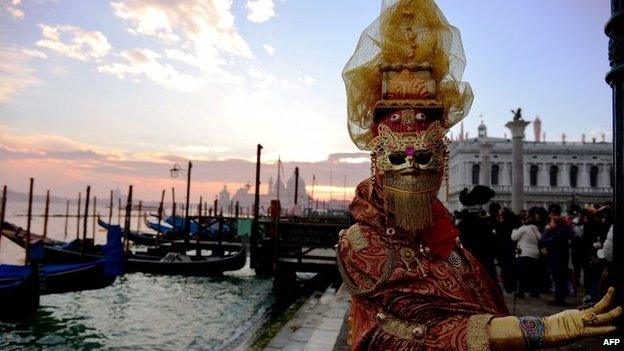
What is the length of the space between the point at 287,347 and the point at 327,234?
984cm

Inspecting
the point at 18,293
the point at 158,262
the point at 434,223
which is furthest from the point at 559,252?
the point at 158,262

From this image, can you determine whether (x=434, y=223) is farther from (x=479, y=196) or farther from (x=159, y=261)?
(x=159, y=261)

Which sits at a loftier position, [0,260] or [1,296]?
[1,296]

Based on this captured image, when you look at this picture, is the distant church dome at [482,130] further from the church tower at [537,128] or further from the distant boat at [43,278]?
the distant boat at [43,278]

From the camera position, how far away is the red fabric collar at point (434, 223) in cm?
185

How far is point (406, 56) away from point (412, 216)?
0.75 m

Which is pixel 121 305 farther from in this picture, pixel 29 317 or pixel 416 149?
pixel 416 149

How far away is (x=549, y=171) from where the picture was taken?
47594 mm

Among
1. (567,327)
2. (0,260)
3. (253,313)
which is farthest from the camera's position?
(0,260)

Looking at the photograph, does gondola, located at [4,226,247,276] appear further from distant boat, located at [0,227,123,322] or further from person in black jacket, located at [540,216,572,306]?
person in black jacket, located at [540,216,572,306]

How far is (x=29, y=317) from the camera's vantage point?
11.1m

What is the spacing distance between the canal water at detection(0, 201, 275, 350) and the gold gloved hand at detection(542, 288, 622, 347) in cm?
811

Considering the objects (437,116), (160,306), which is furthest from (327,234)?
(437,116)

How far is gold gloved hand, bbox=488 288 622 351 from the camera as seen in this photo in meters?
1.20
